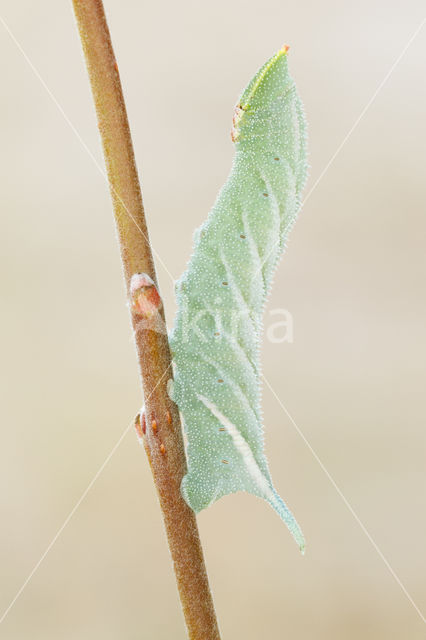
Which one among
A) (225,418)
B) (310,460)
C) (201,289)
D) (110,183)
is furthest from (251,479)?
(310,460)

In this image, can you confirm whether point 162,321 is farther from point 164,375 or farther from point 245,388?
point 245,388

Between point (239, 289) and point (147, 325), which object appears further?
point (239, 289)

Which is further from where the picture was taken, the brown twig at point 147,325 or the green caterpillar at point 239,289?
the green caterpillar at point 239,289

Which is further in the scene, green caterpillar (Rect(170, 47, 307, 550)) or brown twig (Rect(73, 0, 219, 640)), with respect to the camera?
green caterpillar (Rect(170, 47, 307, 550))
